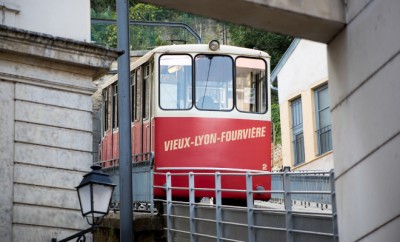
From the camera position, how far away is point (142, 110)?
18562 mm

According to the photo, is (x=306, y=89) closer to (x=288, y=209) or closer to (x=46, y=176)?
(x=288, y=209)

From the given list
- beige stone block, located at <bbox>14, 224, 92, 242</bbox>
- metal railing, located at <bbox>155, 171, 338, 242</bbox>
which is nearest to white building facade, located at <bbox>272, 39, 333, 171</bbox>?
metal railing, located at <bbox>155, 171, 338, 242</bbox>

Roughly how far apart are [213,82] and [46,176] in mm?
6871

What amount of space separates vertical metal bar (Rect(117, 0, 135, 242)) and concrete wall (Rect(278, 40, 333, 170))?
1127 cm

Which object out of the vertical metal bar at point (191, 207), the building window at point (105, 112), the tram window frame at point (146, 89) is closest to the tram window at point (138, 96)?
the tram window frame at point (146, 89)

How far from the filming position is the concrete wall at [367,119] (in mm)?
5930

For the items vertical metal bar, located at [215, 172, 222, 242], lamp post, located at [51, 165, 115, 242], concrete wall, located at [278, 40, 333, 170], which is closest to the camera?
lamp post, located at [51, 165, 115, 242]

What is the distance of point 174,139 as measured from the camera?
1734 cm

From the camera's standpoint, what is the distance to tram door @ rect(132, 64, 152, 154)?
18078 millimetres

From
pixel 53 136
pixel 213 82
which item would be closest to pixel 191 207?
pixel 213 82

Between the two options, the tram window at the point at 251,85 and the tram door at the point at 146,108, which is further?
the tram door at the point at 146,108

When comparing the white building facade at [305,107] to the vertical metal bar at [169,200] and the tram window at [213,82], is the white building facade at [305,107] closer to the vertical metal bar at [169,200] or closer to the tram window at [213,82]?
the tram window at [213,82]

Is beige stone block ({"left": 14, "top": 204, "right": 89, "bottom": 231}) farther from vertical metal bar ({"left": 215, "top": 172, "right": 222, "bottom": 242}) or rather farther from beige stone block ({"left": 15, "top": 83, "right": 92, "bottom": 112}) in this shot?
vertical metal bar ({"left": 215, "top": 172, "right": 222, "bottom": 242})

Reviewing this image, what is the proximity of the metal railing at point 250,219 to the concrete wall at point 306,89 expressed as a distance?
6687 millimetres
